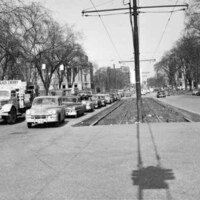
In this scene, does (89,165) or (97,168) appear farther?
(89,165)

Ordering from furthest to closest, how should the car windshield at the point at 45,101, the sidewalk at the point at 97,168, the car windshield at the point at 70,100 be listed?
the car windshield at the point at 70,100, the car windshield at the point at 45,101, the sidewalk at the point at 97,168

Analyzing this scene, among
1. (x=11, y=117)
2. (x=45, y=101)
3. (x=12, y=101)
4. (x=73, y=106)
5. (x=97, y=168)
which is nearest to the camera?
(x=97, y=168)

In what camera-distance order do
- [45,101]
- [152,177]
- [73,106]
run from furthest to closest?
[73,106]
[45,101]
[152,177]

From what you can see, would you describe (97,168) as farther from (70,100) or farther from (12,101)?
(70,100)

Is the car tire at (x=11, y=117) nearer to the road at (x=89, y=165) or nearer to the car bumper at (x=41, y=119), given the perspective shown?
the car bumper at (x=41, y=119)

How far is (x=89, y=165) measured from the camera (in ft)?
22.1

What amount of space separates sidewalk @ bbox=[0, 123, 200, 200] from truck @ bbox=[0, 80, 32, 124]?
783 centimetres

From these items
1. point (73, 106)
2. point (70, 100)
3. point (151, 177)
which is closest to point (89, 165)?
point (151, 177)

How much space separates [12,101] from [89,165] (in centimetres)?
1360

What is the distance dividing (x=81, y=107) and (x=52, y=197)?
1774 cm

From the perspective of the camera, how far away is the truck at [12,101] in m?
A: 18.0

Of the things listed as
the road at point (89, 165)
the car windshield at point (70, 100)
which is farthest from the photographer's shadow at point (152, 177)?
the car windshield at point (70, 100)

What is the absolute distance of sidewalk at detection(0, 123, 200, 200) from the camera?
4840 mm

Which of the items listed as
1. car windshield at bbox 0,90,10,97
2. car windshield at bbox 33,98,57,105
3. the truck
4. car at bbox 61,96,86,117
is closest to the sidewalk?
car windshield at bbox 33,98,57,105
